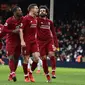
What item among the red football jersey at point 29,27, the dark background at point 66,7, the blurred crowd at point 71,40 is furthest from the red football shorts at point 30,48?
the dark background at point 66,7

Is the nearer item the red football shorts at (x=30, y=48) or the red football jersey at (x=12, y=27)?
the red football shorts at (x=30, y=48)

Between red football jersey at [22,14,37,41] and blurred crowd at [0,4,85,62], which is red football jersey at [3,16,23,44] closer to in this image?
red football jersey at [22,14,37,41]

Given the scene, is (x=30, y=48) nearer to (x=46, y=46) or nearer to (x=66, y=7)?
(x=46, y=46)

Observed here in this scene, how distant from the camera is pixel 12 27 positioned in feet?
45.7

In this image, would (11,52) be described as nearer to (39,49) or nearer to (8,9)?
(39,49)

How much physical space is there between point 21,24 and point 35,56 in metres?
1.03

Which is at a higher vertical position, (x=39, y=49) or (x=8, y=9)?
(x=39, y=49)

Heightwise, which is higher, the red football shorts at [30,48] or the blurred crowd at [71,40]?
the red football shorts at [30,48]

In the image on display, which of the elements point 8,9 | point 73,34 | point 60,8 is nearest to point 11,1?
point 8,9

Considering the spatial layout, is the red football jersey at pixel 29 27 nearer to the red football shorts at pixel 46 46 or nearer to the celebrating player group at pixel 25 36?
the celebrating player group at pixel 25 36

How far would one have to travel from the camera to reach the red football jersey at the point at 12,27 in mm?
13805

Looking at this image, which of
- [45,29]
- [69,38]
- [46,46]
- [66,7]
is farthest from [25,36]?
[66,7]

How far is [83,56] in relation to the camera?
3428cm

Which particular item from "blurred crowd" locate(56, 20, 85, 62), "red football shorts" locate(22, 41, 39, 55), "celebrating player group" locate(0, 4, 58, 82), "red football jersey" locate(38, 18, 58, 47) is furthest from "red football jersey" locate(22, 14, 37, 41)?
"blurred crowd" locate(56, 20, 85, 62)
